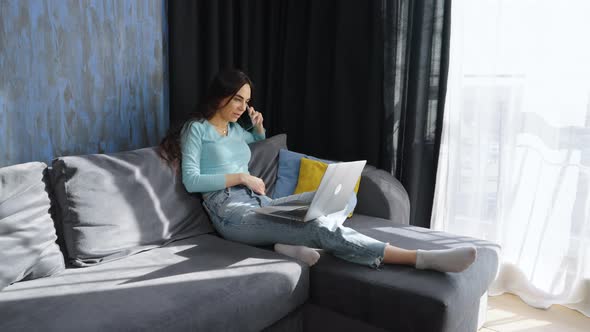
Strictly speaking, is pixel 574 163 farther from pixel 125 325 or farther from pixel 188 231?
pixel 125 325

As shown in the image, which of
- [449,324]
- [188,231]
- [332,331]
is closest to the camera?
[449,324]

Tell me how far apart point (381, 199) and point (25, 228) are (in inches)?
64.1

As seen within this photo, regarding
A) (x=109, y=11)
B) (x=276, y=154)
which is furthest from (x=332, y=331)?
(x=109, y=11)

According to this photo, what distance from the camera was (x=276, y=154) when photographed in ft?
8.26

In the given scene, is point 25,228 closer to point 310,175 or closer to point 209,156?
point 209,156

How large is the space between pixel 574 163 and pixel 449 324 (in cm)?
127

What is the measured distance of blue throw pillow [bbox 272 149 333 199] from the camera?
2393mm

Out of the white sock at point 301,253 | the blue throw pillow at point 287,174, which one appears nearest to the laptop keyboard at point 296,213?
the white sock at point 301,253

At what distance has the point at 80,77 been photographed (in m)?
2.09

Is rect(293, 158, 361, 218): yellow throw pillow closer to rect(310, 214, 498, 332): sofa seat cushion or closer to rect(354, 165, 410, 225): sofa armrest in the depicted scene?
rect(354, 165, 410, 225): sofa armrest

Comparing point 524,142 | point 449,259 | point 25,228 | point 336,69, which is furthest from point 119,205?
point 524,142

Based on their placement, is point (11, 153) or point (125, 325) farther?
point (11, 153)

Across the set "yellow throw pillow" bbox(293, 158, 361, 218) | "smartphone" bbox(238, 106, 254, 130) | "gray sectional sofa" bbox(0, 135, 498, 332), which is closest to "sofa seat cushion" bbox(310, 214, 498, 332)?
"gray sectional sofa" bbox(0, 135, 498, 332)

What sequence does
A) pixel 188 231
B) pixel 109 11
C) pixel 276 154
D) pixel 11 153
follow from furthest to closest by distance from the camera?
pixel 276 154 < pixel 109 11 < pixel 188 231 < pixel 11 153
